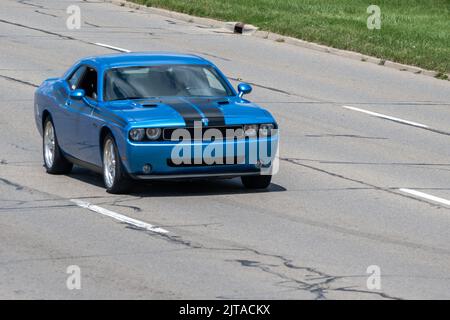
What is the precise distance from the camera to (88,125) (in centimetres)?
1546

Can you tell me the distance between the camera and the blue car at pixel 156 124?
568 inches

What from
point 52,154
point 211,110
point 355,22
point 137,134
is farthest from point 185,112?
point 355,22

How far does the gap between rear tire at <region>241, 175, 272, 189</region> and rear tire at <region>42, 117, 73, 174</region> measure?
8.16ft

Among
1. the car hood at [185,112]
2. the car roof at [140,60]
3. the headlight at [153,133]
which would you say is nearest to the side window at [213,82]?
the car roof at [140,60]

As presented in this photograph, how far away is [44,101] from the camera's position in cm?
1705

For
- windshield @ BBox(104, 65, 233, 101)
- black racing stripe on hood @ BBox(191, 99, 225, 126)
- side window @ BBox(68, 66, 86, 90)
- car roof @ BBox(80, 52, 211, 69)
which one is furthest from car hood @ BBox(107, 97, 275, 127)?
side window @ BBox(68, 66, 86, 90)

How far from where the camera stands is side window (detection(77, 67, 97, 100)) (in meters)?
16.0

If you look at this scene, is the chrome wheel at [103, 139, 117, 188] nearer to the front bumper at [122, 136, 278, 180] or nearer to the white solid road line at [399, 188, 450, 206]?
the front bumper at [122, 136, 278, 180]

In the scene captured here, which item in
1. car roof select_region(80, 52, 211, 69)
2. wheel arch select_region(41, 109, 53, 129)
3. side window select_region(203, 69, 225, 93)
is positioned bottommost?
wheel arch select_region(41, 109, 53, 129)

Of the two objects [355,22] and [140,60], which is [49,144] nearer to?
[140,60]

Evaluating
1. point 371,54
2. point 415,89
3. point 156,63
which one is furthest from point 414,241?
point 371,54

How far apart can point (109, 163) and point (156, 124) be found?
938 millimetres

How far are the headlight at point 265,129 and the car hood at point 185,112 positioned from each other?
0.05 meters
